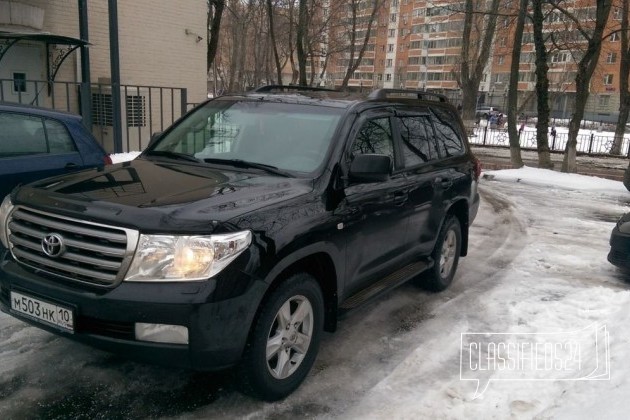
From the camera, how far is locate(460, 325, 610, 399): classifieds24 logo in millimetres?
3797

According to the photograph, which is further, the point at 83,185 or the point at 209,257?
the point at 83,185

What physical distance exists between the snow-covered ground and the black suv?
1.21 ft

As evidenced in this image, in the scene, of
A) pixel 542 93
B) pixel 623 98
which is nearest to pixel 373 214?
pixel 542 93

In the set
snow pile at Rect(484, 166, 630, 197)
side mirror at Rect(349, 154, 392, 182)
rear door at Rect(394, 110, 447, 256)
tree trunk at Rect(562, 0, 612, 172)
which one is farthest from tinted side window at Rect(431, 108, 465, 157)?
tree trunk at Rect(562, 0, 612, 172)

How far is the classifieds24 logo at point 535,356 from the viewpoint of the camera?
3.80 meters

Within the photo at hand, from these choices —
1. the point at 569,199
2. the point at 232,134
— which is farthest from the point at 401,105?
the point at 569,199

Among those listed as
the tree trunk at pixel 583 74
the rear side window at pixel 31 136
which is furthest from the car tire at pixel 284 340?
the tree trunk at pixel 583 74

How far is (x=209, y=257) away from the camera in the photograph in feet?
9.33

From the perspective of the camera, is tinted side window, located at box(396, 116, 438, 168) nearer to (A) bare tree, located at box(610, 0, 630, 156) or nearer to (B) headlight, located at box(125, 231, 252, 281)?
(B) headlight, located at box(125, 231, 252, 281)

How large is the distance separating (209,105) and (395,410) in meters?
2.99

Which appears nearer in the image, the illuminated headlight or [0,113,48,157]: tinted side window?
the illuminated headlight

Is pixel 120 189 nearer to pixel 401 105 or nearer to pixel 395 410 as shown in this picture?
pixel 395 410

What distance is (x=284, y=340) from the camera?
333 centimetres

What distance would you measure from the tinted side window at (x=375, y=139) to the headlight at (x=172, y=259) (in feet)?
5.20
